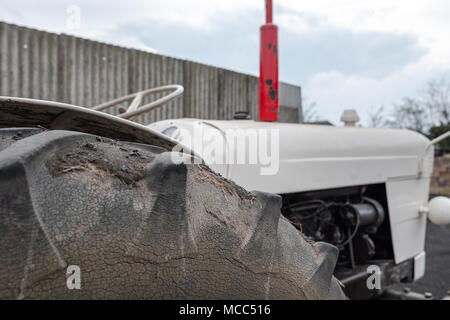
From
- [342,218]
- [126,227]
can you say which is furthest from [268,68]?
[126,227]

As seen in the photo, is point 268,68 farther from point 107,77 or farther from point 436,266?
point 107,77

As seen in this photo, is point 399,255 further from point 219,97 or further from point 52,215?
point 219,97

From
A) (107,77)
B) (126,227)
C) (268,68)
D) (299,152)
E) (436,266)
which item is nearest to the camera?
(126,227)

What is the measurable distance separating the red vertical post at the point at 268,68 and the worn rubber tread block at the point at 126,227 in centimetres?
108

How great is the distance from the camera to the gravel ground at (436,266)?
3.15m

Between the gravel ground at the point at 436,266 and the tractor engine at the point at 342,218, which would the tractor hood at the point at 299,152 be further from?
the gravel ground at the point at 436,266

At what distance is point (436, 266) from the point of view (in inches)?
150

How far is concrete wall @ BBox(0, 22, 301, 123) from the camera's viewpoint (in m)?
4.29

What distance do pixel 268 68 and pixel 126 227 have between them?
4.64 ft

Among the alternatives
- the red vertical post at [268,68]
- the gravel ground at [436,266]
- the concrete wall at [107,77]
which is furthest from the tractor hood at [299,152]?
the concrete wall at [107,77]

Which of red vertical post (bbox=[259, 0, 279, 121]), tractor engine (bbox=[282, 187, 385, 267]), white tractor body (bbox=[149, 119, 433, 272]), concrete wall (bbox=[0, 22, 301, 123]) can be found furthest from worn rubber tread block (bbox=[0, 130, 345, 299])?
concrete wall (bbox=[0, 22, 301, 123])

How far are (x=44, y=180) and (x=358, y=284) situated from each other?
157cm

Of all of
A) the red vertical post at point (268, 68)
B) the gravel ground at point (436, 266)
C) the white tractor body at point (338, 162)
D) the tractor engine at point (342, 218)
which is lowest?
the gravel ground at point (436, 266)
